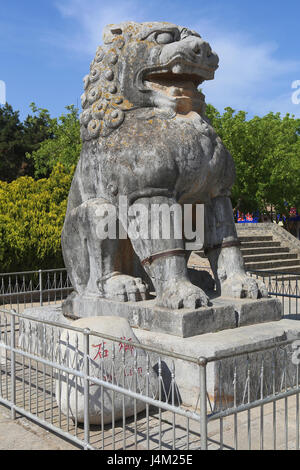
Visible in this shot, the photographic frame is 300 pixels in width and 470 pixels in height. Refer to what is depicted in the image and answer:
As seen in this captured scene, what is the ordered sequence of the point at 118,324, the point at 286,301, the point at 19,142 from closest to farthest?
the point at 118,324 < the point at 286,301 < the point at 19,142

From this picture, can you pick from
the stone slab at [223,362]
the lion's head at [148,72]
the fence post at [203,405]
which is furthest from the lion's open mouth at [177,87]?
A: the fence post at [203,405]

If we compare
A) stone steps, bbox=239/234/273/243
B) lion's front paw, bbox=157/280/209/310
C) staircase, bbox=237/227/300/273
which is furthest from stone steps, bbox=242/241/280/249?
lion's front paw, bbox=157/280/209/310

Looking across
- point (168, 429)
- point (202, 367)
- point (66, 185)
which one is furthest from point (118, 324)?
point (66, 185)

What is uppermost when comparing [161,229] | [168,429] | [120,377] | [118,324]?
[161,229]

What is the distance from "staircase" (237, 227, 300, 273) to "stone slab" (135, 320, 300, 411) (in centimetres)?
989

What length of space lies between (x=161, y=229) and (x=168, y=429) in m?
1.75

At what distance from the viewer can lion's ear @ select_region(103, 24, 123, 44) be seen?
495cm

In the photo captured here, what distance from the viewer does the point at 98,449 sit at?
3.12 meters

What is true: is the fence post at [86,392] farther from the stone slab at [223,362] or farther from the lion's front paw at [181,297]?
the lion's front paw at [181,297]

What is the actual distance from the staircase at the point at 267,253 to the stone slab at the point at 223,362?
9892 mm

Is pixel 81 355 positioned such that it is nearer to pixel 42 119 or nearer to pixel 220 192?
pixel 220 192

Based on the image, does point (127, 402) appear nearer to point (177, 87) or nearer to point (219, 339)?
point (219, 339)

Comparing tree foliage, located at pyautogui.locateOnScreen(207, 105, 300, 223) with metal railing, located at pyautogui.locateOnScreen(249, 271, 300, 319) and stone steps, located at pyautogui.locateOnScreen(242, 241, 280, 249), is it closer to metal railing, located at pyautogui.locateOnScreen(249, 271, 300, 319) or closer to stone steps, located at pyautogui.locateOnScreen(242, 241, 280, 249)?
stone steps, located at pyautogui.locateOnScreen(242, 241, 280, 249)

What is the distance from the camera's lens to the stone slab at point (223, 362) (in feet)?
12.6
